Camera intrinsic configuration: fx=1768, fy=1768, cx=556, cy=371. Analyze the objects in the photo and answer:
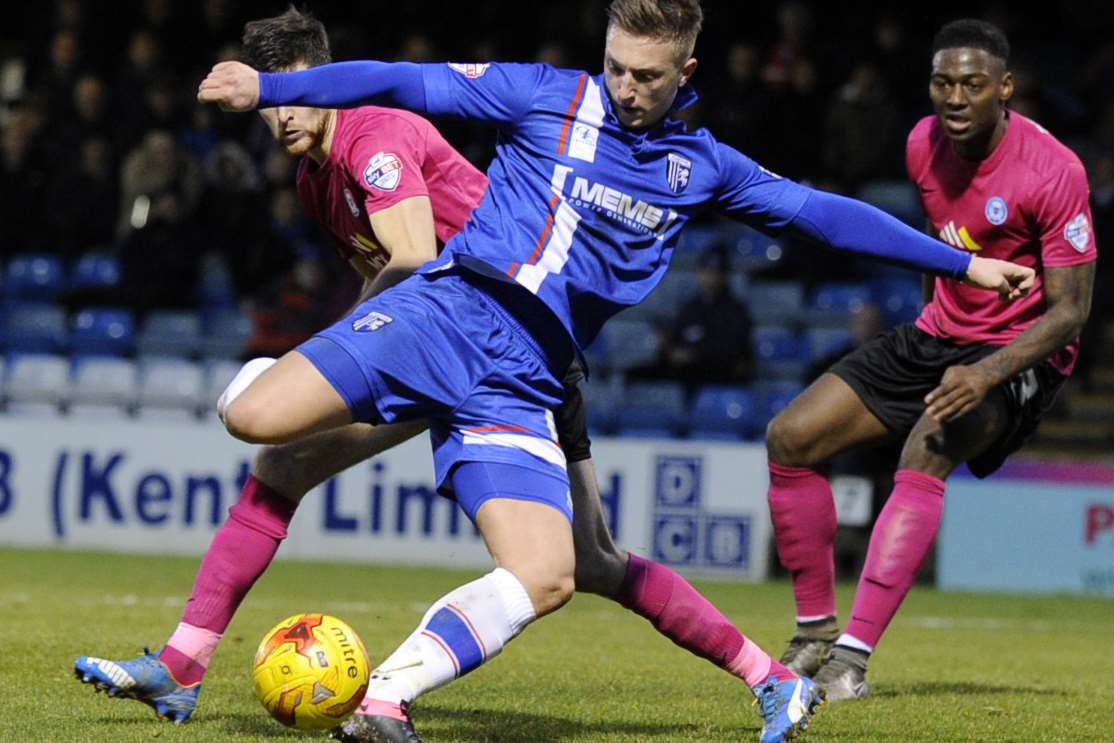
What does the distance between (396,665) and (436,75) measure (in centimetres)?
155

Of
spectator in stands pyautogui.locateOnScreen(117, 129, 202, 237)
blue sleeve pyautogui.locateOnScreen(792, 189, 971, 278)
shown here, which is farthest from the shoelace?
spectator in stands pyautogui.locateOnScreen(117, 129, 202, 237)

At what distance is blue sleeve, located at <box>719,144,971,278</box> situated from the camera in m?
5.01

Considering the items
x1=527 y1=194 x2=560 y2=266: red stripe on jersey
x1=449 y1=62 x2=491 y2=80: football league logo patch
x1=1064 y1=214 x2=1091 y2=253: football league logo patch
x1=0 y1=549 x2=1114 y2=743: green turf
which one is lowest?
x1=0 y1=549 x2=1114 y2=743: green turf

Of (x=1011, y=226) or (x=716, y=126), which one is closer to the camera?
(x=1011, y=226)

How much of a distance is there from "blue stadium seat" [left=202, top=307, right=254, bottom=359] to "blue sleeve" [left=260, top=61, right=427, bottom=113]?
9858mm

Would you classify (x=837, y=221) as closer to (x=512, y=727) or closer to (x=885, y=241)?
(x=885, y=241)

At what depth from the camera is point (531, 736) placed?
507 centimetres

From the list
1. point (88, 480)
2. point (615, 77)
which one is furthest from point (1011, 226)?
point (88, 480)

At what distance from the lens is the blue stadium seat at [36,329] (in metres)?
14.7

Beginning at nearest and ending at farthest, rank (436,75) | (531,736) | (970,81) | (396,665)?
(396,665) → (436,75) → (531,736) → (970,81)

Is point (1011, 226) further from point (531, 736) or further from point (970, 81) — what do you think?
point (531, 736)

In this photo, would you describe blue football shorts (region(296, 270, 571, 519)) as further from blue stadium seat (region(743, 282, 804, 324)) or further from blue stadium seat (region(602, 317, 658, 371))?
blue stadium seat (region(743, 282, 804, 324))

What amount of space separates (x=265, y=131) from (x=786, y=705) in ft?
38.2

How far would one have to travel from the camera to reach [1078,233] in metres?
6.31
